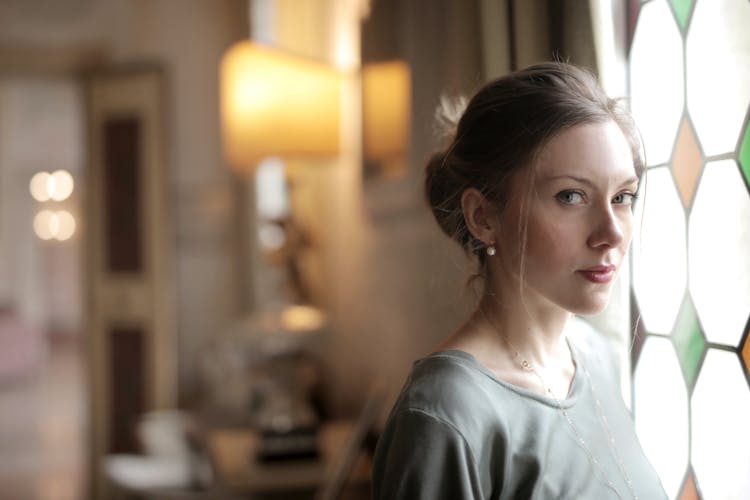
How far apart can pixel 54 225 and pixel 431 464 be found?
45.3 feet

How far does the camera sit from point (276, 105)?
2.95m

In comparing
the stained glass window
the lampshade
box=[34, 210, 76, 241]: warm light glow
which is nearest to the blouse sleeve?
the stained glass window

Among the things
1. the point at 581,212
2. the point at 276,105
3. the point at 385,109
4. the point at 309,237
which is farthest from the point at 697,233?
the point at 309,237

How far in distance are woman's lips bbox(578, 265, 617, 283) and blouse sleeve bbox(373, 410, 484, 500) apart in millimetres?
177

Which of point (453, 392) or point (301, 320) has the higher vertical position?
point (453, 392)

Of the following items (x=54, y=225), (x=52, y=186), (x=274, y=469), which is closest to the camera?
(x=274, y=469)

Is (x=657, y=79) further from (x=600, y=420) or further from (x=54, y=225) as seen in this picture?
(x=54, y=225)

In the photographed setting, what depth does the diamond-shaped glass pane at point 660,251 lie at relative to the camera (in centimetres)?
77

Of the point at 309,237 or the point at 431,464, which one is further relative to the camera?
the point at 309,237

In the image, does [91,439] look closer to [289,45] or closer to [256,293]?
[256,293]

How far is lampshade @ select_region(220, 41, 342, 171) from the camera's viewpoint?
9.59 feet

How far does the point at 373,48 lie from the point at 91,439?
158 inches

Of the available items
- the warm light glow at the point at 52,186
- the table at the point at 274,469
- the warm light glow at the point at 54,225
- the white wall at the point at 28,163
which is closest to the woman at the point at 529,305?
the table at the point at 274,469

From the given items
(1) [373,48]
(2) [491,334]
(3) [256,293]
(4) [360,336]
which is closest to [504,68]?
(2) [491,334]
